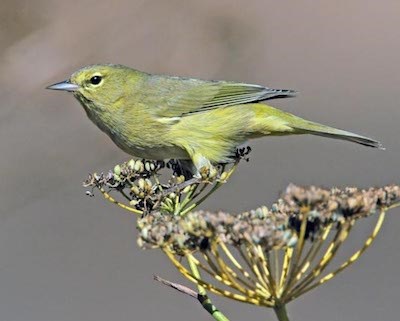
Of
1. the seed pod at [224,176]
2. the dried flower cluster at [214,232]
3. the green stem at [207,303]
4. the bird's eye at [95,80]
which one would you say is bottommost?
the green stem at [207,303]

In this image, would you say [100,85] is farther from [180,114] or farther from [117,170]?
[117,170]

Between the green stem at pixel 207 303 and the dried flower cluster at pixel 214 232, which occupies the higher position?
the dried flower cluster at pixel 214 232

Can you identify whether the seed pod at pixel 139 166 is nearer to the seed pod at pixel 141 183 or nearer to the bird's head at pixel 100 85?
the seed pod at pixel 141 183

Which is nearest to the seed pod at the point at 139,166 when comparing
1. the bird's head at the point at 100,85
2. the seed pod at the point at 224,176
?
the seed pod at the point at 224,176

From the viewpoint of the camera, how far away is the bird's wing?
213 inches

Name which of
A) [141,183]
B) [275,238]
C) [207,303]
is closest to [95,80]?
[141,183]

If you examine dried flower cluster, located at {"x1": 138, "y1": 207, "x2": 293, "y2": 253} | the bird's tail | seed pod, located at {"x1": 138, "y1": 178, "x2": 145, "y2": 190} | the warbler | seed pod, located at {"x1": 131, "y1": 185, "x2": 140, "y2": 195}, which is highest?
the warbler

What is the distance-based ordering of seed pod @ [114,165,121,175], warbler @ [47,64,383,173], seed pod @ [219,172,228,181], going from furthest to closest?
warbler @ [47,64,383,173]
seed pod @ [219,172,228,181]
seed pod @ [114,165,121,175]

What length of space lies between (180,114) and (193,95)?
175 millimetres

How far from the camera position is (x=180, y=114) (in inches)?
216

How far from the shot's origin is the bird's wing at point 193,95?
17.8 feet

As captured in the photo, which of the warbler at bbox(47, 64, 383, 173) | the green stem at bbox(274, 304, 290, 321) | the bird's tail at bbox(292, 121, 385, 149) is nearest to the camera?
the green stem at bbox(274, 304, 290, 321)

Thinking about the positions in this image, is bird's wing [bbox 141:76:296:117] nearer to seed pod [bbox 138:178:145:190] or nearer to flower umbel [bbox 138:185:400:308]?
seed pod [bbox 138:178:145:190]

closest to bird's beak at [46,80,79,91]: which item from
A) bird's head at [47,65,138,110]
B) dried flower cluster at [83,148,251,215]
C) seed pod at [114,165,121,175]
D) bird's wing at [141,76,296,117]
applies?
bird's head at [47,65,138,110]
